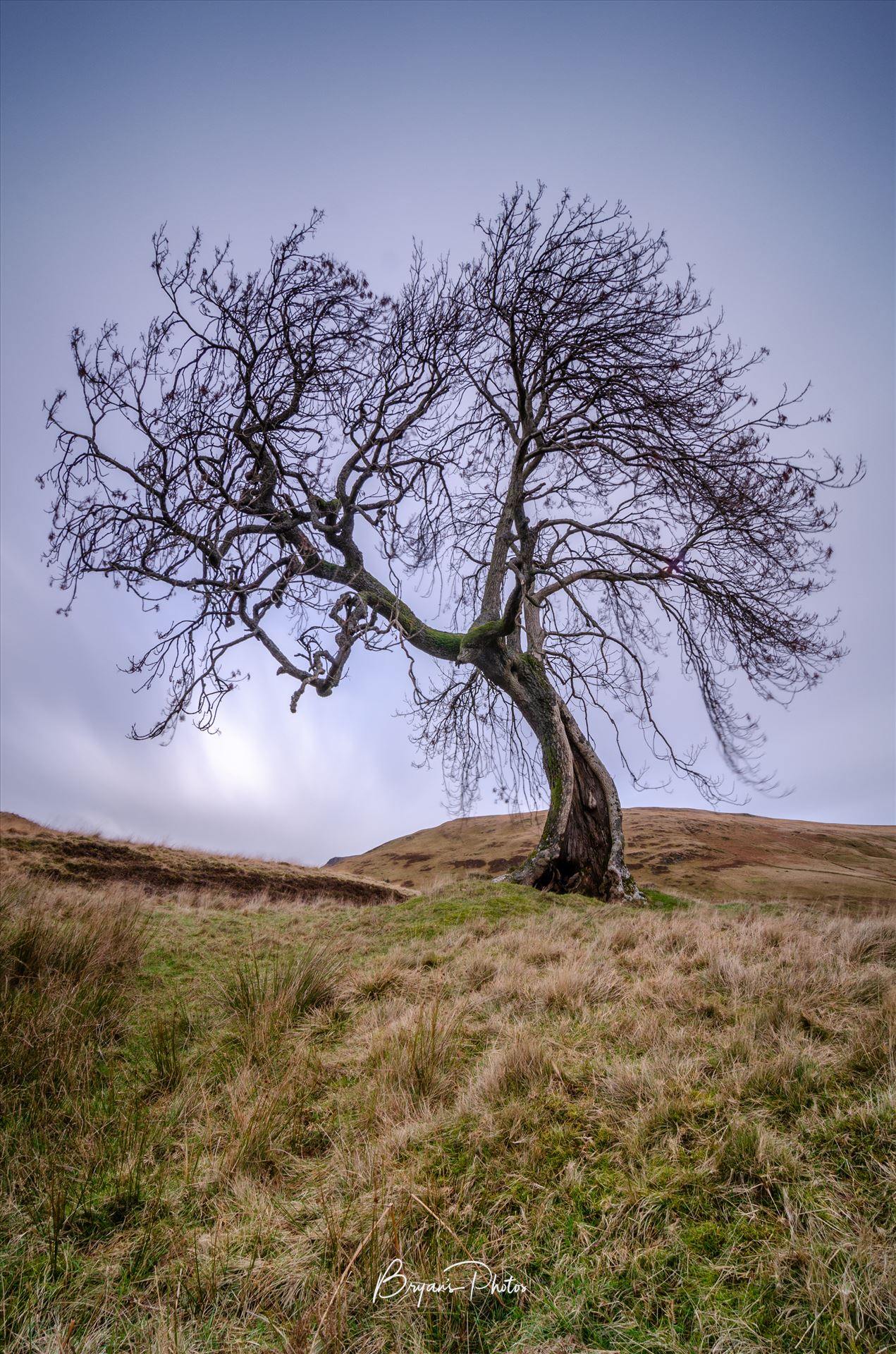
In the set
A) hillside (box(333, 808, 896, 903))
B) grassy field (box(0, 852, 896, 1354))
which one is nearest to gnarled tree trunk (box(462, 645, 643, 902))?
hillside (box(333, 808, 896, 903))

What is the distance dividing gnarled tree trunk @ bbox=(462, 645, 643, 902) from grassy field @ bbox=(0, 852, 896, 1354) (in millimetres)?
5380

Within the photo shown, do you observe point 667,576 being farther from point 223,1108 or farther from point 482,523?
point 223,1108

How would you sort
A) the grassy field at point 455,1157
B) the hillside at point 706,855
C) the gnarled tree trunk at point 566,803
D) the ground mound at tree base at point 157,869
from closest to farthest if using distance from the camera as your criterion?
the grassy field at point 455,1157, the gnarled tree trunk at point 566,803, the ground mound at tree base at point 157,869, the hillside at point 706,855

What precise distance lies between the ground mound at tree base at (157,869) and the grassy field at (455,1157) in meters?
7.65

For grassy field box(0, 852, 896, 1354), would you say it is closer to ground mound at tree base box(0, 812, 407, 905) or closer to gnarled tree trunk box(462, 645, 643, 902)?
gnarled tree trunk box(462, 645, 643, 902)

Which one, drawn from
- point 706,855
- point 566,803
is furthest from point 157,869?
point 706,855

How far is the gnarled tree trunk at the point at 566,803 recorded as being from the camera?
914 cm

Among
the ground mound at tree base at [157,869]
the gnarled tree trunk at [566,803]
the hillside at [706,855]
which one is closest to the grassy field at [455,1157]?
the gnarled tree trunk at [566,803]

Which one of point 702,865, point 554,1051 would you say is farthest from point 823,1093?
point 702,865

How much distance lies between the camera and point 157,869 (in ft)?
39.2

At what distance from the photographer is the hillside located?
16.2 metres

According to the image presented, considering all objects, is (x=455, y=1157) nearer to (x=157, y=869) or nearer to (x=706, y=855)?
(x=157, y=869)

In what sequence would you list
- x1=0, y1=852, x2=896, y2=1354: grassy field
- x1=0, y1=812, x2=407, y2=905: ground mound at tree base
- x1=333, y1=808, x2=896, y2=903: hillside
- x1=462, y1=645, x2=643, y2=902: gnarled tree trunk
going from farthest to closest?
x1=333, y1=808, x2=896, y2=903: hillside → x1=0, y1=812, x2=407, y2=905: ground mound at tree base → x1=462, y1=645, x2=643, y2=902: gnarled tree trunk → x1=0, y1=852, x2=896, y2=1354: grassy field

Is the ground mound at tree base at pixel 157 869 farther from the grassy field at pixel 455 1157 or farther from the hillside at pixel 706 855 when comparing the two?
the grassy field at pixel 455 1157
